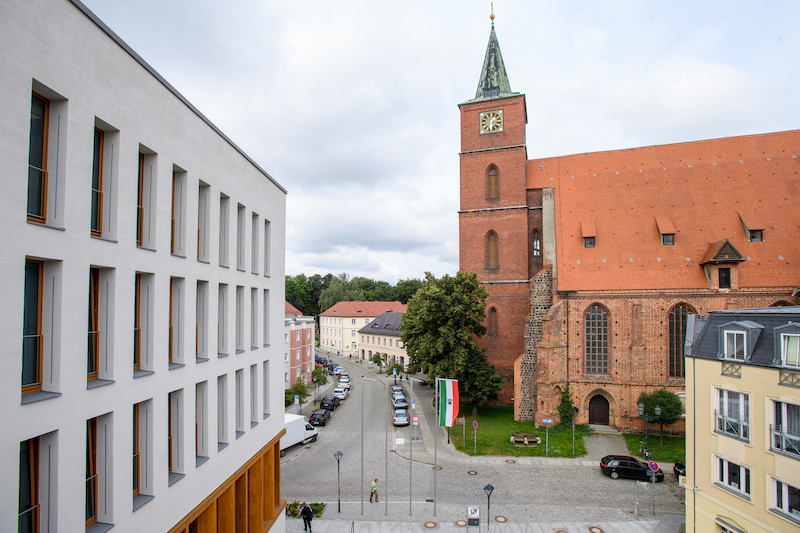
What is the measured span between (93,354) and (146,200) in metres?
3.05

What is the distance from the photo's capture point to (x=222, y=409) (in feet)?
38.3

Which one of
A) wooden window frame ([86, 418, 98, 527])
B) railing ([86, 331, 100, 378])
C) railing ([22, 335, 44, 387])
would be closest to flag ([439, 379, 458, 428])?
wooden window frame ([86, 418, 98, 527])

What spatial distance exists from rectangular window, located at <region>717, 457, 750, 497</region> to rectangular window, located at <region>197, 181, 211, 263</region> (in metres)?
15.4

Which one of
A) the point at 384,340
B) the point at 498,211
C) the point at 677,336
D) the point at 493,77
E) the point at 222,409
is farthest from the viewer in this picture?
the point at 384,340

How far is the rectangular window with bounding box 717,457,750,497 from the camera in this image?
12.2 m

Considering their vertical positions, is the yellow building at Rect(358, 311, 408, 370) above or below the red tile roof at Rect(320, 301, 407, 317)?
below

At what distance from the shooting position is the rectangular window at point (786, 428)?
1092 cm

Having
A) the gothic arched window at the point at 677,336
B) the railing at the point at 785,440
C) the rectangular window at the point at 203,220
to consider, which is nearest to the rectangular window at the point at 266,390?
→ the rectangular window at the point at 203,220

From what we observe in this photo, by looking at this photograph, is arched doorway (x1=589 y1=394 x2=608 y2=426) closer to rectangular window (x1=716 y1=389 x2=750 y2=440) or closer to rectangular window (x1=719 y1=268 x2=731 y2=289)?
rectangular window (x1=719 y1=268 x2=731 y2=289)

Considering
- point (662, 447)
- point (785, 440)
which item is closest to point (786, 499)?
point (785, 440)

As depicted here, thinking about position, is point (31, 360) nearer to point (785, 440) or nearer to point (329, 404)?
point (785, 440)

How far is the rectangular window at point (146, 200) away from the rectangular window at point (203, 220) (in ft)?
6.77

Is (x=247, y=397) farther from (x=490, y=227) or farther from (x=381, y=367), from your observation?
(x=381, y=367)

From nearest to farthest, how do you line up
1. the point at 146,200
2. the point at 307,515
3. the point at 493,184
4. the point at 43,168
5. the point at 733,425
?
1. the point at 43,168
2. the point at 146,200
3. the point at 733,425
4. the point at 307,515
5. the point at 493,184
